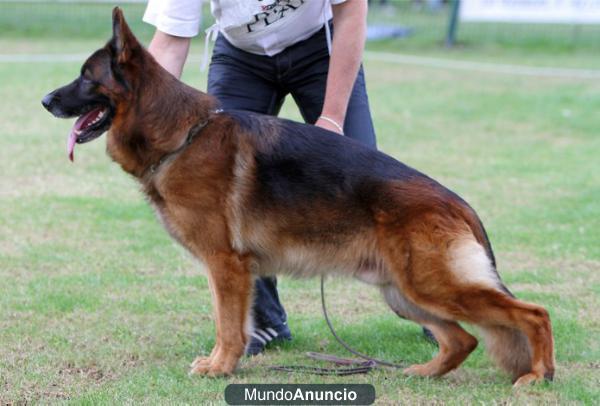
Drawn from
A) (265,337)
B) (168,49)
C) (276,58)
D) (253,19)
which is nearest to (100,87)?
(168,49)

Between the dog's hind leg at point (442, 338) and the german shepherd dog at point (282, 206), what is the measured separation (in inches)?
0.6

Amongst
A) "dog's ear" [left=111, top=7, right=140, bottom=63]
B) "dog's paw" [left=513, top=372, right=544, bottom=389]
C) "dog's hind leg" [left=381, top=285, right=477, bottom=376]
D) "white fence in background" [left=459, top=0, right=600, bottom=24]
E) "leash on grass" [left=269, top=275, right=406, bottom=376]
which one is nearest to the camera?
"dog's ear" [left=111, top=7, right=140, bottom=63]

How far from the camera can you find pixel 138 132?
4430 millimetres

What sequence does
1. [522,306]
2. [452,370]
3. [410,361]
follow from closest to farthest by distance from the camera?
1. [522,306]
2. [452,370]
3. [410,361]

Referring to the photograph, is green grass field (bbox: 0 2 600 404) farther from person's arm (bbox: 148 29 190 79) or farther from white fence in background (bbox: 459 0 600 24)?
white fence in background (bbox: 459 0 600 24)

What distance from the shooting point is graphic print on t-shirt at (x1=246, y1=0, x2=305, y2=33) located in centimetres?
491

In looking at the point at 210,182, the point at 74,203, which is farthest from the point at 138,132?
the point at 74,203

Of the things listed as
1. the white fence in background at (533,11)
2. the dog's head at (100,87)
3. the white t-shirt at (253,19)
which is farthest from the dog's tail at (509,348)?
the white fence in background at (533,11)

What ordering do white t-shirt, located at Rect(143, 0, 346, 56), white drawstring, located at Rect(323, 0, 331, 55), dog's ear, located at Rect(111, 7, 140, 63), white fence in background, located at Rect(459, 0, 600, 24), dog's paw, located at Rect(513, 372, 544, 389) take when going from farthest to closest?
white fence in background, located at Rect(459, 0, 600, 24) < white drawstring, located at Rect(323, 0, 331, 55) < white t-shirt, located at Rect(143, 0, 346, 56) < dog's paw, located at Rect(513, 372, 544, 389) < dog's ear, located at Rect(111, 7, 140, 63)

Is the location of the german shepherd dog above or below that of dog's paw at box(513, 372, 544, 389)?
above

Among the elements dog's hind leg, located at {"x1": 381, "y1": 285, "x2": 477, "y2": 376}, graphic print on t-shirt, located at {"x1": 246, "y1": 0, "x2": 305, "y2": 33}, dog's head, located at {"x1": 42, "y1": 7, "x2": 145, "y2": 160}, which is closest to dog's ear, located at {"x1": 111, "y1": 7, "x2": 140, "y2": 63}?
dog's head, located at {"x1": 42, "y1": 7, "x2": 145, "y2": 160}

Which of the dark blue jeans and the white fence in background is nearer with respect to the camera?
the dark blue jeans

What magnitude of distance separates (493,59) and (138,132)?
Result: 1695 cm

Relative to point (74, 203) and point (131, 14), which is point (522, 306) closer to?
point (74, 203)
